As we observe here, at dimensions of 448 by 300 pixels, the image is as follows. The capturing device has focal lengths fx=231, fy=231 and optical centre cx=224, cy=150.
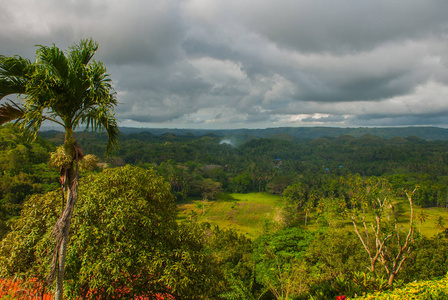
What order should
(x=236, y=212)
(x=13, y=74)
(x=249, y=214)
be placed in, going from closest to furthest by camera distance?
(x=13, y=74) → (x=249, y=214) → (x=236, y=212)

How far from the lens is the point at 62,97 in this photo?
4.62 metres

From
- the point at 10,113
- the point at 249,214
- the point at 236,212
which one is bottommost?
the point at 249,214

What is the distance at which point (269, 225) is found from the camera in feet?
133

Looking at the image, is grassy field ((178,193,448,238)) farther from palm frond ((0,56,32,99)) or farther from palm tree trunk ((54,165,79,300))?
palm frond ((0,56,32,99))

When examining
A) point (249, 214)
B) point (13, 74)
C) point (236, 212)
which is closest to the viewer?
point (13, 74)

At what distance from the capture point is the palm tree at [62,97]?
436cm

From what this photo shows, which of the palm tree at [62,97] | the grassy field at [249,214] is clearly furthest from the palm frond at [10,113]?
the grassy field at [249,214]

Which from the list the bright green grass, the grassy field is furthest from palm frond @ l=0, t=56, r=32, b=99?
the bright green grass

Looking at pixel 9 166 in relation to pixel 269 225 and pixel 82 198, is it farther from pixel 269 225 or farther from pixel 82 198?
pixel 82 198

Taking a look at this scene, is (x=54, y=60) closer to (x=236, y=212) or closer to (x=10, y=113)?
(x=10, y=113)

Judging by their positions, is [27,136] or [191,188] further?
[191,188]

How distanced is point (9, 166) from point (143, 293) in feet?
209

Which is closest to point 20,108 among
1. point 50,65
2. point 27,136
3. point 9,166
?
point 27,136

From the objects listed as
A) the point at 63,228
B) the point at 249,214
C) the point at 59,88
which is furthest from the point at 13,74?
the point at 249,214
